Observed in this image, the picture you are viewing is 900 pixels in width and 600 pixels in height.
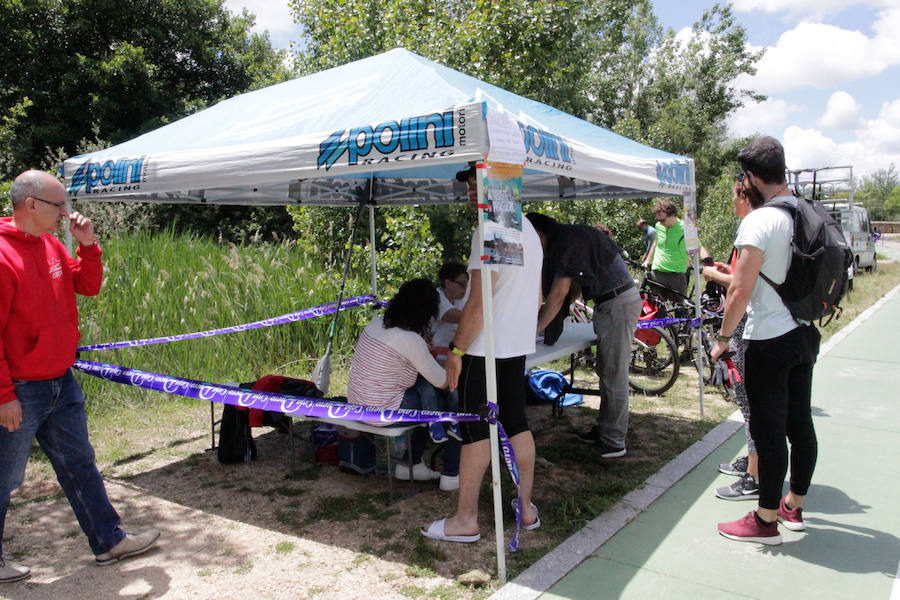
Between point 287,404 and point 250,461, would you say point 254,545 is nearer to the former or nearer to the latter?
point 287,404

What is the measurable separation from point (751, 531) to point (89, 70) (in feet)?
54.7

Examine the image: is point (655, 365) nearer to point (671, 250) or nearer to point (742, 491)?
point (671, 250)

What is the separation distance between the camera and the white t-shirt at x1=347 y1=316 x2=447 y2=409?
13.4 ft

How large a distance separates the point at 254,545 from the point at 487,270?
200 centimetres

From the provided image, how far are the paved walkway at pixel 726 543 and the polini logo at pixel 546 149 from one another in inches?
79.0

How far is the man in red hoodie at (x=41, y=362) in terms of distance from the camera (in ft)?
9.96

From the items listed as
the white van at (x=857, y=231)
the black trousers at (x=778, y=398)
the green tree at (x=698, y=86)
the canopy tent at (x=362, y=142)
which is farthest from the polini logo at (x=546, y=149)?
the green tree at (x=698, y=86)

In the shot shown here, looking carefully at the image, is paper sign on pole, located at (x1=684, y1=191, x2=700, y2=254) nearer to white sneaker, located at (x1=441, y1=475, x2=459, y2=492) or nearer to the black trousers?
the black trousers

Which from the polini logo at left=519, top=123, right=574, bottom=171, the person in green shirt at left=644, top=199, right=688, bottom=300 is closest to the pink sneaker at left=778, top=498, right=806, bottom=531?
the polini logo at left=519, top=123, right=574, bottom=171

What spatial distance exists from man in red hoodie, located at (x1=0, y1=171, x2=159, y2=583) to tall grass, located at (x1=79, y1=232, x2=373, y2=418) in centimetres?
330

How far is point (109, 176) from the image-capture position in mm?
4301

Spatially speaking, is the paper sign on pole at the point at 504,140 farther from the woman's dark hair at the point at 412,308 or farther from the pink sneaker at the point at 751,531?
the pink sneaker at the point at 751,531

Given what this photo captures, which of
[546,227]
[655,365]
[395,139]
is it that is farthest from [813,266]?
[655,365]

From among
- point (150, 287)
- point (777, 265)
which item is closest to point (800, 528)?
point (777, 265)
